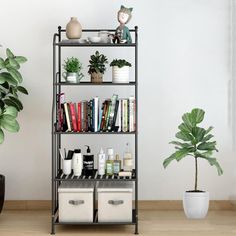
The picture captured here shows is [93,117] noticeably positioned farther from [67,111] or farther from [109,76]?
[109,76]

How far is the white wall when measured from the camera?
207 inches

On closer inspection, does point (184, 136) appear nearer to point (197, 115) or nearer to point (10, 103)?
point (197, 115)

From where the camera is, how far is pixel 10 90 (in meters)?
4.98

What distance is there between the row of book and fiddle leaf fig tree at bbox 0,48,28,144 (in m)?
0.35

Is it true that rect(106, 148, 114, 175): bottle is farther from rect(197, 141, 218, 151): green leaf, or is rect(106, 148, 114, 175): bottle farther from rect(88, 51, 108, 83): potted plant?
rect(197, 141, 218, 151): green leaf

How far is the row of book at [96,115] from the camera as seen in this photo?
15.4 ft

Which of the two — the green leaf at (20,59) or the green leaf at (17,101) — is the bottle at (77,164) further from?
the green leaf at (20,59)

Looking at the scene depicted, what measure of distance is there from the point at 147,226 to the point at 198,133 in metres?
0.82

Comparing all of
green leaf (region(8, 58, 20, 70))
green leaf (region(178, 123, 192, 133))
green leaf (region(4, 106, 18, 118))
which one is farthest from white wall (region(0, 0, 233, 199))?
green leaf (region(4, 106, 18, 118))

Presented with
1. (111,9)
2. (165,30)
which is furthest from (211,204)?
(111,9)

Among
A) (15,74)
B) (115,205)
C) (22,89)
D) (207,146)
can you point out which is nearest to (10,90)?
(22,89)

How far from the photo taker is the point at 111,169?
4.76 m

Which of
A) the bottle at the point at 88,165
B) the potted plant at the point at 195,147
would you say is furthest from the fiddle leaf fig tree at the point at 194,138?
the bottle at the point at 88,165

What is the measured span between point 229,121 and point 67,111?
4.72 feet
